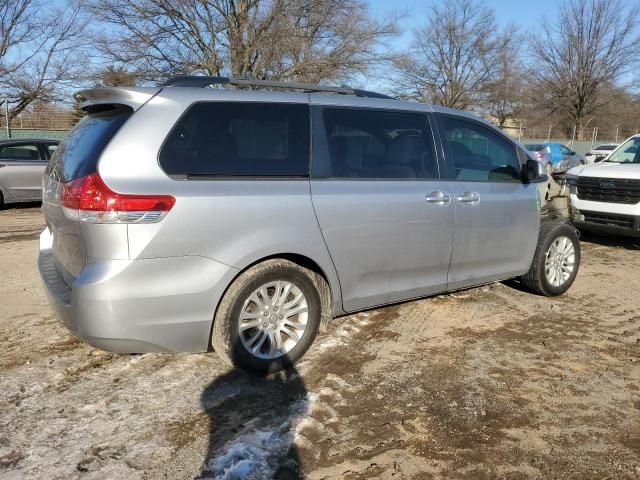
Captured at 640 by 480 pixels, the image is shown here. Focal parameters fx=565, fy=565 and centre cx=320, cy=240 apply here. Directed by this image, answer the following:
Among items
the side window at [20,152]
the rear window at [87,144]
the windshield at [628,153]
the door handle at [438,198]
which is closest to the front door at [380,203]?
the door handle at [438,198]

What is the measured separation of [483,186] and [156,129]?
2.68 m

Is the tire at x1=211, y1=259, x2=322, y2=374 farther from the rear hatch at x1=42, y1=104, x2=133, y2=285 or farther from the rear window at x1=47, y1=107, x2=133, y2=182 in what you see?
the rear window at x1=47, y1=107, x2=133, y2=182

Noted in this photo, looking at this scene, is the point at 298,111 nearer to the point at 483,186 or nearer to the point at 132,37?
the point at 483,186

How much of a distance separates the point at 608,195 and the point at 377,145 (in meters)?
5.60

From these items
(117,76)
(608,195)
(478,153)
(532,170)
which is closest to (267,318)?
(478,153)

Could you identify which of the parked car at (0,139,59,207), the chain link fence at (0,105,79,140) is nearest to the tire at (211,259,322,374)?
the parked car at (0,139,59,207)

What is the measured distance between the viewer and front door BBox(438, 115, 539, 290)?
4465 millimetres

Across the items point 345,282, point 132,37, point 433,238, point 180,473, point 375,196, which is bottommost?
point 180,473

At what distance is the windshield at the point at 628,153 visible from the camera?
8.96 metres

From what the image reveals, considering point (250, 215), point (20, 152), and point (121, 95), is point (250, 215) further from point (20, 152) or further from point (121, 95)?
point (20, 152)

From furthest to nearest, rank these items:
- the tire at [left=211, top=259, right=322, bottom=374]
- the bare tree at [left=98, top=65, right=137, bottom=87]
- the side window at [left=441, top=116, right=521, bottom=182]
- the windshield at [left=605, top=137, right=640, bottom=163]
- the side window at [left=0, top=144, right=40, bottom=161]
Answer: the bare tree at [left=98, top=65, right=137, bottom=87] → the side window at [left=0, top=144, right=40, bottom=161] → the windshield at [left=605, top=137, right=640, bottom=163] → the side window at [left=441, top=116, right=521, bottom=182] → the tire at [left=211, top=259, right=322, bottom=374]

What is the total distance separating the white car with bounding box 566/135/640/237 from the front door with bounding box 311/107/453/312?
472cm

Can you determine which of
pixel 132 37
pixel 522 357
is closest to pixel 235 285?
pixel 522 357

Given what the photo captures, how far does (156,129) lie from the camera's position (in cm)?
316
